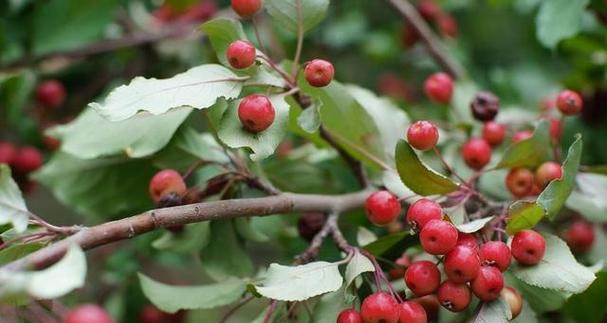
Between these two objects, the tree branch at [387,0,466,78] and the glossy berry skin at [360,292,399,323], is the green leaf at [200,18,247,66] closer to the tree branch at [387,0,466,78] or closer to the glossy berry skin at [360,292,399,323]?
the glossy berry skin at [360,292,399,323]

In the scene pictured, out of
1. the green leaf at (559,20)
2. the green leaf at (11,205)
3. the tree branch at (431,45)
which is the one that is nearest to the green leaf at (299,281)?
the green leaf at (11,205)

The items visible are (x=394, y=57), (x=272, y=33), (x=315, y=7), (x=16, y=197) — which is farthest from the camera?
(x=394, y=57)

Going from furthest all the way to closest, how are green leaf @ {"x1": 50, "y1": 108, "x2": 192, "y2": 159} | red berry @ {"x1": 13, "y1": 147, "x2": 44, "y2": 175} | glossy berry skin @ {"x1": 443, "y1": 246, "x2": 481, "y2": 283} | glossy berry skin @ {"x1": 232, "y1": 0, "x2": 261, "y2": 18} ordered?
red berry @ {"x1": 13, "y1": 147, "x2": 44, "y2": 175}, green leaf @ {"x1": 50, "y1": 108, "x2": 192, "y2": 159}, glossy berry skin @ {"x1": 232, "y1": 0, "x2": 261, "y2": 18}, glossy berry skin @ {"x1": 443, "y1": 246, "x2": 481, "y2": 283}

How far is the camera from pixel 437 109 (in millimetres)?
1603

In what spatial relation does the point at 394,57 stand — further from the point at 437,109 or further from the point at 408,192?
the point at 408,192

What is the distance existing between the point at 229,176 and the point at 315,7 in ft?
0.77

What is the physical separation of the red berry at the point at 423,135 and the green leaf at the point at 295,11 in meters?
0.19

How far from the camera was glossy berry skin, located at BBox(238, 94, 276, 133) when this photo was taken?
0.82m

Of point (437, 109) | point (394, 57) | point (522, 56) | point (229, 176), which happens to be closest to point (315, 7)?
point (229, 176)

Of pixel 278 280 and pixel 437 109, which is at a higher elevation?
pixel 278 280

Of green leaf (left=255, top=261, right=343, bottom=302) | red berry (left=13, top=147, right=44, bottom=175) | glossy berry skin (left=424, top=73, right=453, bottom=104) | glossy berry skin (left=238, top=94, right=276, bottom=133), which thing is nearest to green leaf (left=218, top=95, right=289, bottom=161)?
glossy berry skin (left=238, top=94, right=276, bottom=133)

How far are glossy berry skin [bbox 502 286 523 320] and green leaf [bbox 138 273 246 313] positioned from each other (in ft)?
1.03

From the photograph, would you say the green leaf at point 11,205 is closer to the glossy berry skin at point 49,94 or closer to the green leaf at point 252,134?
the green leaf at point 252,134

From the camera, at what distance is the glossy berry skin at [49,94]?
151 cm
